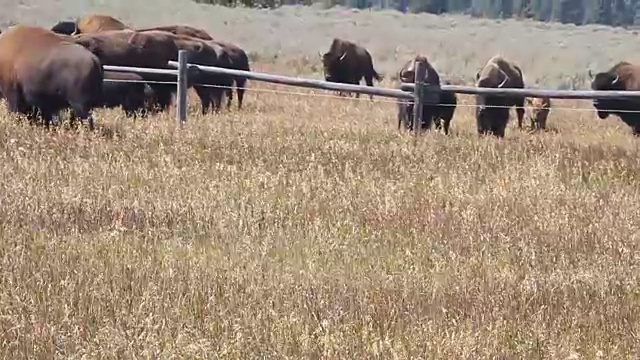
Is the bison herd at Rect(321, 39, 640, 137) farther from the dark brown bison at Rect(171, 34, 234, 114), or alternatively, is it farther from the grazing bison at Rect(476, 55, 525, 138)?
the dark brown bison at Rect(171, 34, 234, 114)

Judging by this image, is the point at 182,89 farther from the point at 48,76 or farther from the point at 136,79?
the point at 48,76

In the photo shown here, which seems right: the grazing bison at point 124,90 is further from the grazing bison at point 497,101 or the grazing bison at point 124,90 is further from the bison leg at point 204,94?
the grazing bison at point 497,101

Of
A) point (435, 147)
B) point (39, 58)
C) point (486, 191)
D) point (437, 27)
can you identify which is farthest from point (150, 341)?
point (437, 27)

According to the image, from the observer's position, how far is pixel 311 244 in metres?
7.38

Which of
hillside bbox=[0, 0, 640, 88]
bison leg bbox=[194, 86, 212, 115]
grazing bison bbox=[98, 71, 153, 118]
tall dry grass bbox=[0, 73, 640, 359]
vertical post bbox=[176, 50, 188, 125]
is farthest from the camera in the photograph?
hillside bbox=[0, 0, 640, 88]

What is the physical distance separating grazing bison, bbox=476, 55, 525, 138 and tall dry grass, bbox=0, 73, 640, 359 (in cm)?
376

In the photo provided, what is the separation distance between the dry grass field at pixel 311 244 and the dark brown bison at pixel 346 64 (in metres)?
13.6

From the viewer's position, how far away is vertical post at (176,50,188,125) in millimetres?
14086

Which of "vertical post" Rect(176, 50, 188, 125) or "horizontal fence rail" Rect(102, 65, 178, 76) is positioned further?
"horizontal fence rail" Rect(102, 65, 178, 76)

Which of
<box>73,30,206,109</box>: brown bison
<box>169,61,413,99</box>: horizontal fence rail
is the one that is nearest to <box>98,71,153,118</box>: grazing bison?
<box>73,30,206,109</box>: brown bison

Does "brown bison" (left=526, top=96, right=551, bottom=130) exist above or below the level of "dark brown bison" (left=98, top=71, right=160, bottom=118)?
below

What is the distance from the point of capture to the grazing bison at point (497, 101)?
16.1 m

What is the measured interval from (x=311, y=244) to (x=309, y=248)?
108mm

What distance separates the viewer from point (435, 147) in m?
12.1
